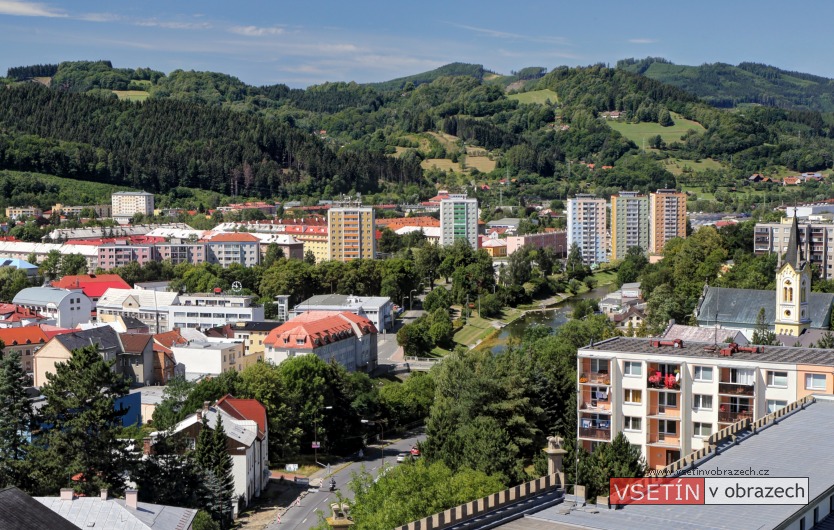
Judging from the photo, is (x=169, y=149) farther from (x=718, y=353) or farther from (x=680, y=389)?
(x=680, y=389)

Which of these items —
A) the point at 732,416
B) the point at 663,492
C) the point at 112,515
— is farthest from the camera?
the point at 732,416

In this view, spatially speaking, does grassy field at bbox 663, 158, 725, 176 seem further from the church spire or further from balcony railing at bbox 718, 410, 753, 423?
balcony railing at bbox 718, 410, 753, 423

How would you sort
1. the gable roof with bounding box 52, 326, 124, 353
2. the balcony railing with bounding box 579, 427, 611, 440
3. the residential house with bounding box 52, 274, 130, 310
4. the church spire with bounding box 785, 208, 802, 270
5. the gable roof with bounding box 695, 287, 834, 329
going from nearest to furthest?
1. the balcony railing with bounding box 579, 427, 611, 440
2. the gable roof with bounding box 52, 326, 124, 353
3. the church spire with bounding box 785, 208, 802, 270
4. the gable roof with bounding box 695, 287, 834, 329
5. the residential house with bounding box 52, 274, 130, 310

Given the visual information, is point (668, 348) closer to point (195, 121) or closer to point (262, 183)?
point (262, 183)

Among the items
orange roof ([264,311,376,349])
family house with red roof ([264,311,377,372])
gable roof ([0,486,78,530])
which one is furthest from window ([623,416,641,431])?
orange roof ([264,311,376,349])

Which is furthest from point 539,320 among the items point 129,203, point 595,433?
point 129,203

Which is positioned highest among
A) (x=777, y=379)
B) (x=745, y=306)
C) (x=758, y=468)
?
(x=758, y=468)
